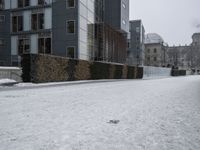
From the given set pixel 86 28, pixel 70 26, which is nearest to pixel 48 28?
pixel 70 26

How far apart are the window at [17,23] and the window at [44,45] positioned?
12.4 ft

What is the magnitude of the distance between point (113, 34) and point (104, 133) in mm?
34963

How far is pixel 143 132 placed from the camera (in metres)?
4.62

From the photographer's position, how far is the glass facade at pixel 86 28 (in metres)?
31.1

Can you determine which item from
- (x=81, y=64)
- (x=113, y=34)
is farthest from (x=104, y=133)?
(x=113, y=34)

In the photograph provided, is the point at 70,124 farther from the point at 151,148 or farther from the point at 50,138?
the point at 151,148

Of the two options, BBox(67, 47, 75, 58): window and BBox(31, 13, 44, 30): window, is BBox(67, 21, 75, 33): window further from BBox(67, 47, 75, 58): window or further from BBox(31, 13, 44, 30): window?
BBox(31, 13, 44, 30): window

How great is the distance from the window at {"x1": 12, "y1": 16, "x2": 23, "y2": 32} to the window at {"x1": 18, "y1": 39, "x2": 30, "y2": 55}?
5.51 ft

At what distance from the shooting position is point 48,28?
1268 inches

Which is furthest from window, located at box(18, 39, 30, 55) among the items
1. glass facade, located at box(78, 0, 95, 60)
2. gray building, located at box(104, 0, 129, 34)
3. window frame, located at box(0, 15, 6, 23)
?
gray building, located at box(104, 0, 129, 34)

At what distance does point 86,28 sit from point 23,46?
840 cm

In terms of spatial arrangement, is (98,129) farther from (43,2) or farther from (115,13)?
(115,13)

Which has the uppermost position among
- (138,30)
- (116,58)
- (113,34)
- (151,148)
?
(138,30)

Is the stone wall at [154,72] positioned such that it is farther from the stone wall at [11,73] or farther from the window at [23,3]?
the stone wall at [11,73]
